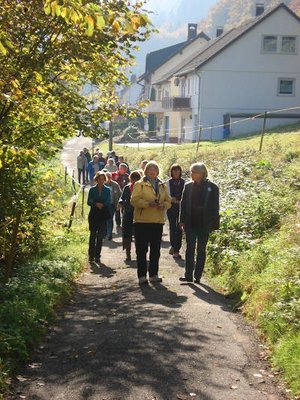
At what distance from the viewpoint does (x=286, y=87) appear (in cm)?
4759

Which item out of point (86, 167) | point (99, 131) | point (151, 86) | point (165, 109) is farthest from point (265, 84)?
point (99, 131)

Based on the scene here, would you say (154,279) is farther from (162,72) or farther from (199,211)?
(162,72)

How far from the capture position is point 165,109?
6062 centimetres

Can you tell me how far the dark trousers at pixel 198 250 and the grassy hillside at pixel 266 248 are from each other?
16.0 inches

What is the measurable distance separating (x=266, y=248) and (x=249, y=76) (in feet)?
129

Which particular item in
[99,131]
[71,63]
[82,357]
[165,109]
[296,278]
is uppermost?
[165,109]

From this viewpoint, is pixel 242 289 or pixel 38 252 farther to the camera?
pixel 38 252

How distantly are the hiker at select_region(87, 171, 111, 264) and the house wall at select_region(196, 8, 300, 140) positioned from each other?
111 ft

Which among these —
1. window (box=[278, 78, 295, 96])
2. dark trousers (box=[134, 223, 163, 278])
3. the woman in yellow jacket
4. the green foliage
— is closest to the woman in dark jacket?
the woman in yellow jacket

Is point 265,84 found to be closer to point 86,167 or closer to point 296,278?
point 86,167

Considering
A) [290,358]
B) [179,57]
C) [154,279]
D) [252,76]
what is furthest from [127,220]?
[179,57]

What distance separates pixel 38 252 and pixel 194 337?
6264 millimetres

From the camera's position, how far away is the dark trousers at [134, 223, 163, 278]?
980 cm

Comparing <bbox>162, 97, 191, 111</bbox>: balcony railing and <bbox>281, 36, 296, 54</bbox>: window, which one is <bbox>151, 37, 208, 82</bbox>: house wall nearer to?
<bbox>162, 97, 191, 111</bbox>: balcony railing
